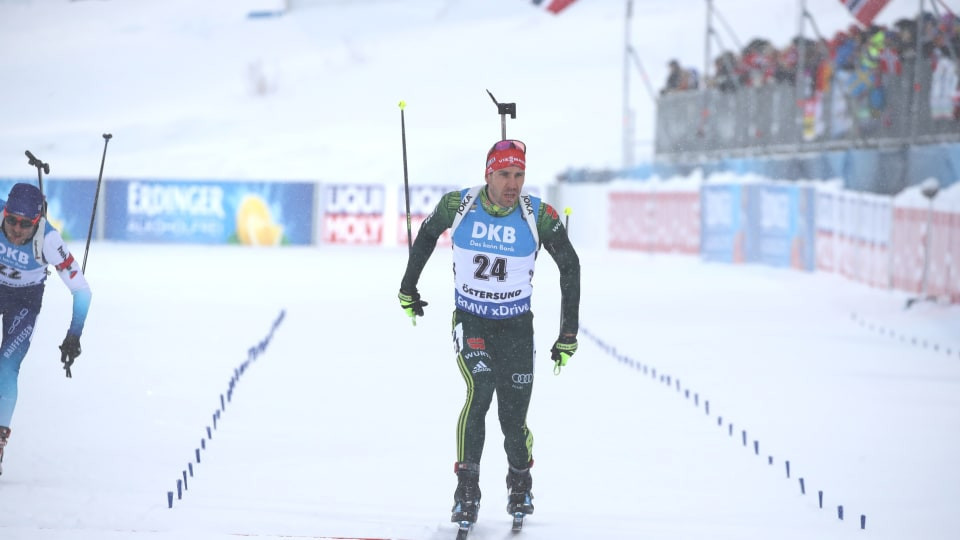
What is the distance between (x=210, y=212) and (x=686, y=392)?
26.0 meters

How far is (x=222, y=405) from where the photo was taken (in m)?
11.5

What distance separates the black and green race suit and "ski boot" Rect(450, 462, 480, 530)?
0.23 feet

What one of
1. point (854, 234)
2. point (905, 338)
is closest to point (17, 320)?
point (905, 338)

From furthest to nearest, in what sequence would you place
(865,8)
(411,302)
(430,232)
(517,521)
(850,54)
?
1. (865,8)
2. (850,54)
3. (411,302)
4. (430,232)
5. (517,521)

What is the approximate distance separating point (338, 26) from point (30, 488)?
8841 cm

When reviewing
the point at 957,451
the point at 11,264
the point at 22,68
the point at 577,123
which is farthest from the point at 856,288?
the point at 22,68

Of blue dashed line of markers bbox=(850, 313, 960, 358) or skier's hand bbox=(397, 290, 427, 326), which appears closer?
skier's hand bbox=(397, 290, 427, 326)

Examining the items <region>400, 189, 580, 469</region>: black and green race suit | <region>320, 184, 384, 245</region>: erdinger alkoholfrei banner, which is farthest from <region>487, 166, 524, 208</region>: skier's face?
<region>320, 184, 384, 245</region>: erdinger alkoholfrei banner

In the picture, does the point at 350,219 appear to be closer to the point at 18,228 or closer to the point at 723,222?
the point at 723,222

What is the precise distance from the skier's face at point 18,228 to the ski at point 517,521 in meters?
3.26

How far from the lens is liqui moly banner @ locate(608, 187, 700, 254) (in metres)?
33.3

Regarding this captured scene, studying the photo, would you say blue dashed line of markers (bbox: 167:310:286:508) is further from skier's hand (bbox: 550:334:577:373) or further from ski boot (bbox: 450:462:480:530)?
skier's hand (bbox: 550:334:577:373)

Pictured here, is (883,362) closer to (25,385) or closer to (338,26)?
(25,385)

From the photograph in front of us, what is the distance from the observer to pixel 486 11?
95312mm
